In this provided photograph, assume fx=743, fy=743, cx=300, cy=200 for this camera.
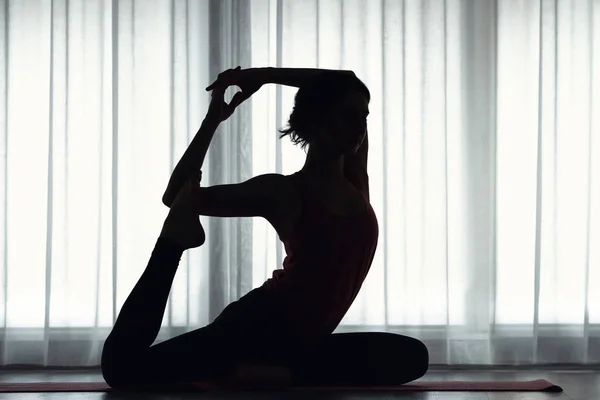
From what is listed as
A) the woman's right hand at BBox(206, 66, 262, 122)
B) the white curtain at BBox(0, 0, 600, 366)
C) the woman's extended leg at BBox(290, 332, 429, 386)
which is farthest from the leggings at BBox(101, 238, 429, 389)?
the white curtain at BBox(0, 0, 600, 366)

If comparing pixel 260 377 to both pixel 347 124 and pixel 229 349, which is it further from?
pixel 347 124

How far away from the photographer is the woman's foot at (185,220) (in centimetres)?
190

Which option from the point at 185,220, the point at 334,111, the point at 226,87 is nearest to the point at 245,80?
the point at 226,87

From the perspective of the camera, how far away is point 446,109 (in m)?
3.15

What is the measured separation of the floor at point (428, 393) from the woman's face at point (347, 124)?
2.16 ft

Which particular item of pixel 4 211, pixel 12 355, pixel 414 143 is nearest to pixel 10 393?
pixel 12 355

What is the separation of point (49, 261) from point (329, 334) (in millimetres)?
1569

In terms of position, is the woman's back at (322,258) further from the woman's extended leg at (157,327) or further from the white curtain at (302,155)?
the white curtain at (302,155)

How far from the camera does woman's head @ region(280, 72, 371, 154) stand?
1.92m

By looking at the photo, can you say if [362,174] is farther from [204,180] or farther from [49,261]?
[49,261]

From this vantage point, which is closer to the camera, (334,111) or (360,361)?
(334,111)

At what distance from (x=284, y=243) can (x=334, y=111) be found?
372mm

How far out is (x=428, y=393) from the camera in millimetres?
2068

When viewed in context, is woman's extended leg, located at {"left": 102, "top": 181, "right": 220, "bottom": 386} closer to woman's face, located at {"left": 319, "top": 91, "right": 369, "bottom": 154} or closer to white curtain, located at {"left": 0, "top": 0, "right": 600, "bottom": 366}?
woman's face, located at {"left": 319, "top": 91, "right": 369, "bottom": 154}
